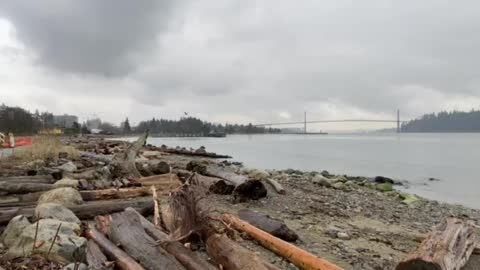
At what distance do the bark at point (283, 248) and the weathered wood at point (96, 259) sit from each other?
215 centimetres

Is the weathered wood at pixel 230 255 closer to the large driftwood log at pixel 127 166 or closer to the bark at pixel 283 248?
the bark at pixel 283 248

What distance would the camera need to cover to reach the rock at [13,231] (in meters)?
5.36

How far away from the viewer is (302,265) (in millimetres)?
5129

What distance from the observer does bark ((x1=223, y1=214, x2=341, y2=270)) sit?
193 inches

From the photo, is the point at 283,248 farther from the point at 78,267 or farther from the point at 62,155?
the point at 62,155

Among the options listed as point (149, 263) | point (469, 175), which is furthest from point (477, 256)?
point (469, 175)

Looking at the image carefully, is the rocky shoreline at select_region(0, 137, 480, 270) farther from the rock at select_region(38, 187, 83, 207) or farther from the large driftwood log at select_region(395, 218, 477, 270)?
the large driftwood log at select_region(395, 218, 477, 270)

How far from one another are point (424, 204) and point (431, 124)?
13915cm

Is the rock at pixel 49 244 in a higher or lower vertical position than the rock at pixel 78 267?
higher

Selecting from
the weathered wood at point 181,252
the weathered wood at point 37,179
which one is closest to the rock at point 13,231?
the weathered wood at point 181,252

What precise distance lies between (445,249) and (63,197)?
6219 millimetres

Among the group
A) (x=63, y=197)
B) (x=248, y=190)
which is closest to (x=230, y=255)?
(x=63, y=197)

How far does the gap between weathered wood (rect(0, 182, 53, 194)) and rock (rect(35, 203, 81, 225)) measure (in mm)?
3361

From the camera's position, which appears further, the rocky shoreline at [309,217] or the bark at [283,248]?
the rocky shoreline at [309,217]
